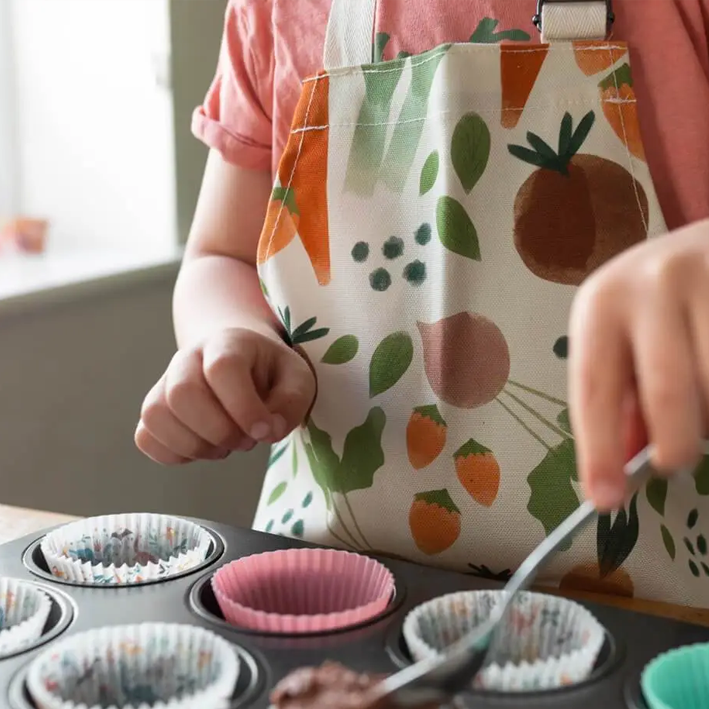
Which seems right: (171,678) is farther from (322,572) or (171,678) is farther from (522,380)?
(522,380)

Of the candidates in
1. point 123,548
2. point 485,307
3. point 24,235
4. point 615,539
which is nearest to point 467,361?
point 485,307

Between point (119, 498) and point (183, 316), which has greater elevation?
point (183, 316)

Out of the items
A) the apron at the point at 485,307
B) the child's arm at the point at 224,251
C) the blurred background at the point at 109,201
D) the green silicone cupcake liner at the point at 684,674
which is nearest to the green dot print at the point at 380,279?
the apron at the point at 485,307

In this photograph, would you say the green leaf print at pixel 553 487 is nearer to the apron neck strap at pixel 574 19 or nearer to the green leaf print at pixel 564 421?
the green leaf print at pixel 564 421

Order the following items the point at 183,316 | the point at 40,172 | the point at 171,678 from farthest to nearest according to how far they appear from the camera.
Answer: the point at 40,172
the point at 183,316
the point at 171,678

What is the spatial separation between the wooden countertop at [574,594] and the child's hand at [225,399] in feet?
0.36

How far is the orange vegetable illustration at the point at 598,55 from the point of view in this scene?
65cm

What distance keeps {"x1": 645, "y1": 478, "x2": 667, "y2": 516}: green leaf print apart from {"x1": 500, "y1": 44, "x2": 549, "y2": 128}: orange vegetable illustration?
0.24 m

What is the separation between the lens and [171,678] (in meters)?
0.50

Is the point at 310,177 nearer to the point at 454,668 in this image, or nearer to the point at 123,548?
the point at 123,548

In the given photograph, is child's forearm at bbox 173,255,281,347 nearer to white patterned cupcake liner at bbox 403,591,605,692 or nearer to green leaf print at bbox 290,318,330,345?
green leaf print at bbox 290,318,330,345

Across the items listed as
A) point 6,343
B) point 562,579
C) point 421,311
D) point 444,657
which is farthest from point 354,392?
point 6,343

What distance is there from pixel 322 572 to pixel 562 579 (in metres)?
0.15

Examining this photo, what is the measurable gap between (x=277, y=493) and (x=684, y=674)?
365 mm
